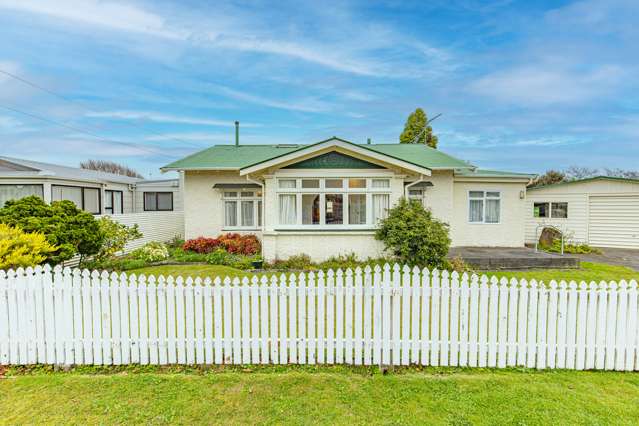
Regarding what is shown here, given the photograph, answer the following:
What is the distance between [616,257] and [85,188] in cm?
2479

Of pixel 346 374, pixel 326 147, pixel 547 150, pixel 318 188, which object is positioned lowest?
pixel 346 374

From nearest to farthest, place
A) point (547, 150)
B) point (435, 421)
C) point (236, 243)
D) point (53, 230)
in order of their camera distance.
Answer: point (435, 421) → point (53, 230) → point (236, 243) → point (547, 150)

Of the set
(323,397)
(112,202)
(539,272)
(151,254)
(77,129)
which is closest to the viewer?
(323,397)

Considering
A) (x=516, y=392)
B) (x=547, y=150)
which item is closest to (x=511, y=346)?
(x=516, y=392)

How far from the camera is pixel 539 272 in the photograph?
359 inches

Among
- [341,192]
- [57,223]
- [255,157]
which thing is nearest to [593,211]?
[341,192]

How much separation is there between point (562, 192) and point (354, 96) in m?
13.2

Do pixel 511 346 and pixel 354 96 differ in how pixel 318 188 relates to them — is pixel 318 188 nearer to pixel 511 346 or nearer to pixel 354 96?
pixel 511 346

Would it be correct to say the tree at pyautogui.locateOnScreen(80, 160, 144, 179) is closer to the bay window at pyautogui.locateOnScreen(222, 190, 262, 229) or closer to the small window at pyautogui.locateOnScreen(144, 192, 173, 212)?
the small window at pyautogui.locateOnScreen(144, 192, 173, 212)

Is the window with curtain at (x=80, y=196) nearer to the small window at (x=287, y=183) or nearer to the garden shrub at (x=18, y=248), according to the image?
the garden shrub at (x=18, y=248)

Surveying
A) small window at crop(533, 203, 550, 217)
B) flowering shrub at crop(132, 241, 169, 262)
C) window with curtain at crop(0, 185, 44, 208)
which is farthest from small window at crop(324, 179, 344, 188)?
window with curtain at crop(0, 185, 44, 208)

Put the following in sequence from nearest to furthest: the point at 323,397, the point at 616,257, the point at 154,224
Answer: the point at 323,397, the point at 616,257, the point at 154,224

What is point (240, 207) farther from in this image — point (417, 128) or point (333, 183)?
point (417, 128)

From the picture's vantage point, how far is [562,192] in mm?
14438
